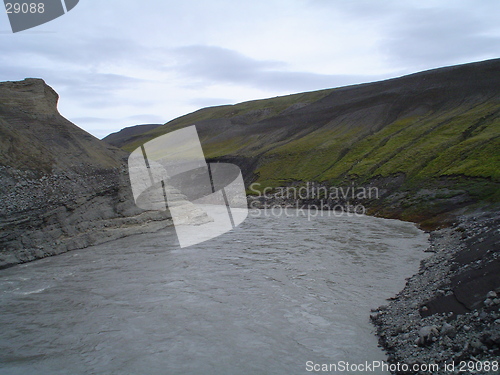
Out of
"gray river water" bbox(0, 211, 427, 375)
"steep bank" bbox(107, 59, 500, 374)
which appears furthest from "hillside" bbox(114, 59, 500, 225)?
"gray river water" bbox(0, 211, 427, 375)

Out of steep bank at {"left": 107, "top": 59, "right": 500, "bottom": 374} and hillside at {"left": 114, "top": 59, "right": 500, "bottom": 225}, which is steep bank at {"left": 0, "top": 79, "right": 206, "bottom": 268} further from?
hillside at {"left": 114, "top": 59, "right": 500, "bottom": 225}

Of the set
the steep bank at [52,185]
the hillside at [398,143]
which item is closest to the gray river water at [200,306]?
the steep bank at [52,185]

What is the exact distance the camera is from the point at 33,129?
2930 cm

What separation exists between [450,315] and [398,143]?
168 feet

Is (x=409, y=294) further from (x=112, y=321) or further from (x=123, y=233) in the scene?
(x=123, y=233)

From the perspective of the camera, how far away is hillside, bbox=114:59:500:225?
3931cm

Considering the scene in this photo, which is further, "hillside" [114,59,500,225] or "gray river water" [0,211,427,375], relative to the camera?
"hillside" [114,59,500,225]

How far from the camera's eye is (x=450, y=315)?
38.2 feet

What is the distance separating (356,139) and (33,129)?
5479cm

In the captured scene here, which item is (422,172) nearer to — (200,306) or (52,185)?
(200,306)

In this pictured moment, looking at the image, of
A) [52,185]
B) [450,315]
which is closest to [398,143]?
[52,185]

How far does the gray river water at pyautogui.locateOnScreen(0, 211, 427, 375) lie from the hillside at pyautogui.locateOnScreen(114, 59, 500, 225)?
16.0m

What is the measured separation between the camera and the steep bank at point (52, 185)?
76.2 feet

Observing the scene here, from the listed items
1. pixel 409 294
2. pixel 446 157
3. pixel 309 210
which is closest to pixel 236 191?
pixel 309 210
